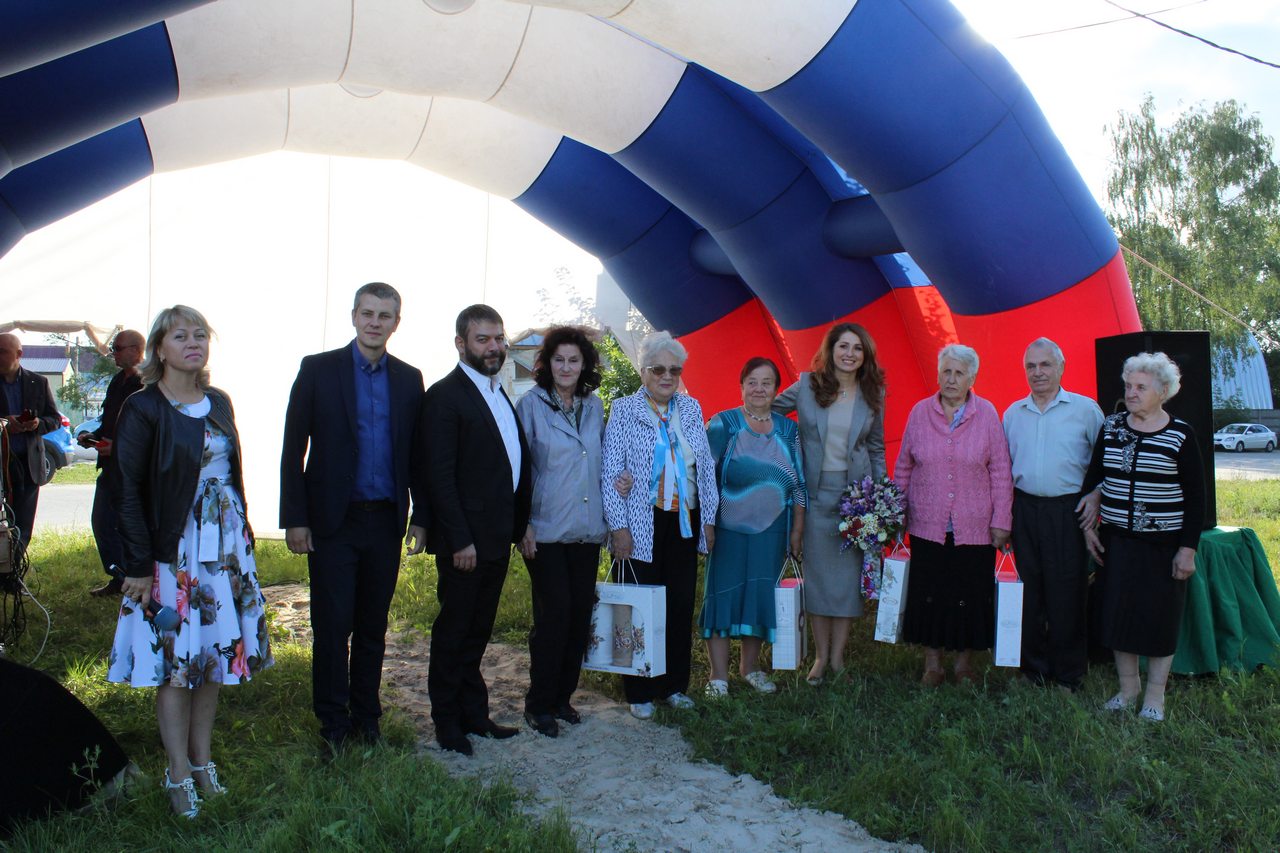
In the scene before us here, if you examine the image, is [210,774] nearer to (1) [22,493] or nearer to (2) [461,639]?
(2) [461,639]

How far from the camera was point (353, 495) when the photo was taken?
10.6 ft

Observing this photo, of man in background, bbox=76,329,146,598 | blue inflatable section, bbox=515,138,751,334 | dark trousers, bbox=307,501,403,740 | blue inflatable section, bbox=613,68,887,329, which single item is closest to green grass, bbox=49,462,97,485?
man in background, bbox=76,329,146,598

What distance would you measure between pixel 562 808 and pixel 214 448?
150 centimetres

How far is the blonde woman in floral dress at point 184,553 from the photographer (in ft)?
8.98

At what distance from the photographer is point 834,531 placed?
4102 millimetres

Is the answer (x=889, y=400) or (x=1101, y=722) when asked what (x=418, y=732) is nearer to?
(x=1101, y=722)

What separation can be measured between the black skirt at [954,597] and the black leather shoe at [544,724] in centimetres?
153

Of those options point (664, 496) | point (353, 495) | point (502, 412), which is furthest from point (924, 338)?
point (353, 495)

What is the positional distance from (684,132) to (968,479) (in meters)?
2.40

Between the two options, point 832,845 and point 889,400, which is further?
point 889,400

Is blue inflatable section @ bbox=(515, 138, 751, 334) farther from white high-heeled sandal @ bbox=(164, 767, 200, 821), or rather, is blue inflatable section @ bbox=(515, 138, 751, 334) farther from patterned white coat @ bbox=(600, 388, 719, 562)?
white high-heeled sandal @ bbox=(164, 767, 200, 821)

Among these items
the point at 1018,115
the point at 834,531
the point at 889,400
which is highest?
the point at 1018,115

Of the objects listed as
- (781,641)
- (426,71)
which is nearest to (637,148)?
(426,71)

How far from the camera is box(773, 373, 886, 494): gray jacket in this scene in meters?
4.11
